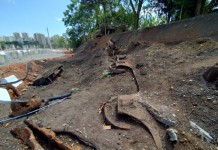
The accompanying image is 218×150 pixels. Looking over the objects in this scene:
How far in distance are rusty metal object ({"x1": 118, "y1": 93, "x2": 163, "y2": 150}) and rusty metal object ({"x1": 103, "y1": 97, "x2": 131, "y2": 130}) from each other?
16cm

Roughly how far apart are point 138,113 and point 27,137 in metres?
2.18

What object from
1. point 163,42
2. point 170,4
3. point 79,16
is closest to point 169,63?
point 163,42

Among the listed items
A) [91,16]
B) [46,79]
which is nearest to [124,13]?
[91,16]

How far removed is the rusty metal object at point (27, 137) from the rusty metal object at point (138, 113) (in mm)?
1612

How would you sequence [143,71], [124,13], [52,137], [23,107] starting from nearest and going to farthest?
[52,137]
[23,107]
[143,71]
[124,13]

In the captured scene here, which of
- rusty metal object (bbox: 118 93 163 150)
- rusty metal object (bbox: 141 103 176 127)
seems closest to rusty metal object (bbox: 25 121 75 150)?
rusty metal object (bbox: 118 93 163 150)

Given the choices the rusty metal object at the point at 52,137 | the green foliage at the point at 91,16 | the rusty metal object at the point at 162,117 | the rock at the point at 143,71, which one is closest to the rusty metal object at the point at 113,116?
the rusty metal object at the point at 162,117

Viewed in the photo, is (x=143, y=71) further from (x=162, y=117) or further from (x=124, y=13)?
(x=124, y=13)

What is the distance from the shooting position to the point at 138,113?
321cm

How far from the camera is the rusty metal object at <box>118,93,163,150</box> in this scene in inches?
110

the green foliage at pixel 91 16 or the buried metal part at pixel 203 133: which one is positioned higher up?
the green foliage at pixel 91 16

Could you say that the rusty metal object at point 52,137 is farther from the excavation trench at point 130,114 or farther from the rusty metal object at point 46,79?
the rusty metal object at point 46,79

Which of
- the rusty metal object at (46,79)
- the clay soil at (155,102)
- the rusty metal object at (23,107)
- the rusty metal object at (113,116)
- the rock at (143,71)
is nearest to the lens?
the clay soil at (155,102)

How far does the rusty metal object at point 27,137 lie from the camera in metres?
2.99
